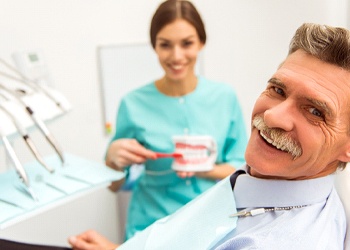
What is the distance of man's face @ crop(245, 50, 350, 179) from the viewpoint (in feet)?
2.66

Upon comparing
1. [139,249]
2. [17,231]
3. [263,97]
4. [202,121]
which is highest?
[263,97]

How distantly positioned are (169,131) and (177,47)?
27 centimetres

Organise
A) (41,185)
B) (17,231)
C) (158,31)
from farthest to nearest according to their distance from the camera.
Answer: (17,231)
(158,31)
(41,185)

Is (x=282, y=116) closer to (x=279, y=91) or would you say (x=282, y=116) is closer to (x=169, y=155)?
(x=279, y=91)

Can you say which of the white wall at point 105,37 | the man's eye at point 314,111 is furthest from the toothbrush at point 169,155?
the white wall at point 105,37

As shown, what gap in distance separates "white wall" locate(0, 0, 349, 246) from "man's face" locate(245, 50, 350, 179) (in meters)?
1.19

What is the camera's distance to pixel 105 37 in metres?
2.00

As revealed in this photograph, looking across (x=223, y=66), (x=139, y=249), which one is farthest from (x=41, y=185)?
(x=223, y=66)

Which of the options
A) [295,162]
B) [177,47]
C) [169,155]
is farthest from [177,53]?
[295,162]

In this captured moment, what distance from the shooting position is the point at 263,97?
93cm

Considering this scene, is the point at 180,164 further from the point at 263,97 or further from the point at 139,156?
the point at 263,97

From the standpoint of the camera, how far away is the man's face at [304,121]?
2.66 feet

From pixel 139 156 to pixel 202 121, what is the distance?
0.92 feet

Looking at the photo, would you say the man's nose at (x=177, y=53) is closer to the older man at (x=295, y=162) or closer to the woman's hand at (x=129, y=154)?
the woman's hand at (x=129, y=154)
